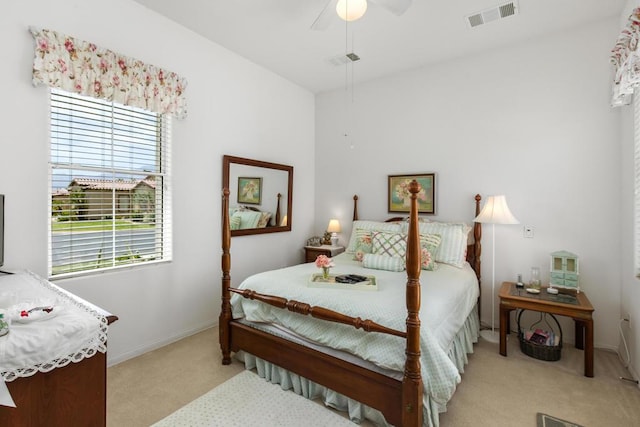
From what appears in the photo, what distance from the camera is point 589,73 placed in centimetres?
284

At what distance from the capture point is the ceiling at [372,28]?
2.61m

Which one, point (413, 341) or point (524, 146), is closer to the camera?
Result: point (413, 341)

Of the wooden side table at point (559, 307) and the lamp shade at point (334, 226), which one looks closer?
the wooden side table at point (559, 307)

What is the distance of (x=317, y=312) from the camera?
6.35ft

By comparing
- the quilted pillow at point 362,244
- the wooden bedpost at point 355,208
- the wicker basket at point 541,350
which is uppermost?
the wooden bedpost at point 355,208

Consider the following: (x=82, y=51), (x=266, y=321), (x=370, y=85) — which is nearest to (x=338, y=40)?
(x=370, y=85)

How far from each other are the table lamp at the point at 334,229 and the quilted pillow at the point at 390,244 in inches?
39.6

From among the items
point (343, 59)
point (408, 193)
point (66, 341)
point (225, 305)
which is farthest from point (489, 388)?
point (343, 59)

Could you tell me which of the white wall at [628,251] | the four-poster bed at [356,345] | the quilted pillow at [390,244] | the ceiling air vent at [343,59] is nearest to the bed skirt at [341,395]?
the four-poster bed at [356,345]

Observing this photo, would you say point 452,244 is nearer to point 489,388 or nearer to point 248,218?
point 489,388

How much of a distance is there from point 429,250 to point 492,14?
212 centimetres

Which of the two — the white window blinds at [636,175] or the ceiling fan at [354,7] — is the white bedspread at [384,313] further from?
the ceiling fan at [354,7]

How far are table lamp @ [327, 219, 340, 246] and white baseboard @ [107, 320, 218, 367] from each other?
1786mm

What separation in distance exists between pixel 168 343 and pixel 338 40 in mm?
3331
